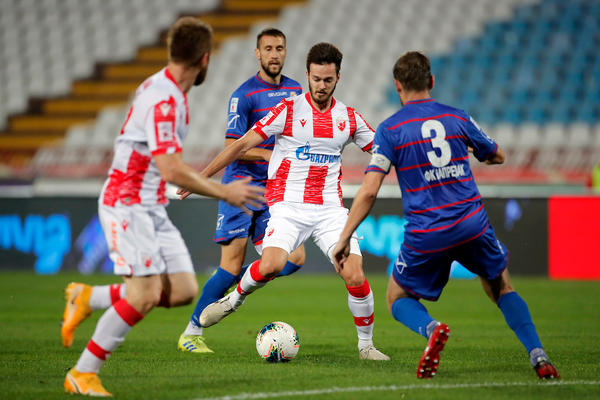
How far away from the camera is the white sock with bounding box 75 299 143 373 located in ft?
14.3

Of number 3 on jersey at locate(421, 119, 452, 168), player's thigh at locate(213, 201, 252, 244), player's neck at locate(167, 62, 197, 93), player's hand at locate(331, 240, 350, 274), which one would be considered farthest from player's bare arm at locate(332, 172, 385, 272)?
player's thigh at locate(213, 201, 252, 244)

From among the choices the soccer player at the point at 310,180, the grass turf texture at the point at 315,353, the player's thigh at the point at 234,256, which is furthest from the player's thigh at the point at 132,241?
the player's thigh at the point at 234,256

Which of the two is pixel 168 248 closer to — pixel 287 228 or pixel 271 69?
pixel 287 228

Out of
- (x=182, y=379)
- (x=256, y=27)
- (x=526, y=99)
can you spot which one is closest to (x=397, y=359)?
(x=182, y=379)

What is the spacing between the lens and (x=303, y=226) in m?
6.05

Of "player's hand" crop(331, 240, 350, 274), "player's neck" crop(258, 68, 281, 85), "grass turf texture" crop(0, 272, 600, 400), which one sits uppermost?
"player's neck" crop(258, 68, 281, 85)

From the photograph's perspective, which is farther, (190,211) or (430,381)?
(190,211)

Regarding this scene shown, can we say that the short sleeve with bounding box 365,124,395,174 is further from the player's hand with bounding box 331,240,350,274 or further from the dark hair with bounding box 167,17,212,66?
the dark hair with bounding box 167,17,212,66

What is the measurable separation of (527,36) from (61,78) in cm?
1207

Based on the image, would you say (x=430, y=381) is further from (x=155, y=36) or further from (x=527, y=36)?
(x=155, y=36)

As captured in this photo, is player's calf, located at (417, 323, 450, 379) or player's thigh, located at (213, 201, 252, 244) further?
player's thigh, located at (213, 201, 252, 244)

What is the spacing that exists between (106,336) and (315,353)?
2.28 meters

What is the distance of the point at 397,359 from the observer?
5.94 meters

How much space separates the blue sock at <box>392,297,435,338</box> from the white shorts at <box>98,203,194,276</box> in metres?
1.37
